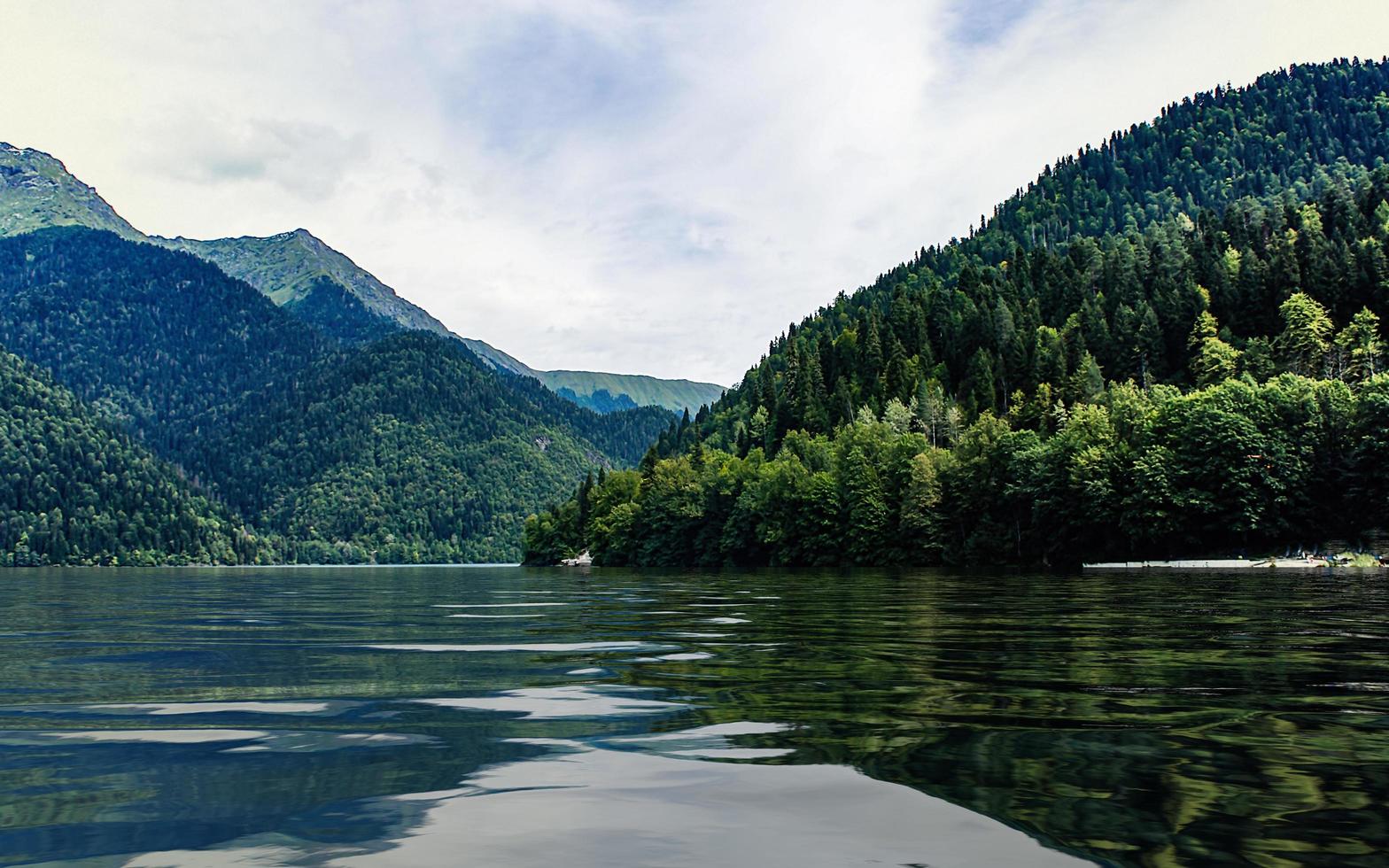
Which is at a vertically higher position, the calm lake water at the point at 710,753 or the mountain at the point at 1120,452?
the mountain at the point at 1120,452

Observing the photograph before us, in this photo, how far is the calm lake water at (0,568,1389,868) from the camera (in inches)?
288

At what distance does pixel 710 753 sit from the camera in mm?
10703

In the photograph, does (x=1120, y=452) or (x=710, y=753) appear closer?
(x=710, y=753)

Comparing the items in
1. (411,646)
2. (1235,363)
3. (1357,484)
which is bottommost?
(411,646)

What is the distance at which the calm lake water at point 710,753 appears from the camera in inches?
288

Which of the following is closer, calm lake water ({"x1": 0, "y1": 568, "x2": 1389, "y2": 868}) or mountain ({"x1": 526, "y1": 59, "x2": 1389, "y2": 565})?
calm lake water ({"x1": 0, "y1": 568, "x2": 1389, "y2": 868})

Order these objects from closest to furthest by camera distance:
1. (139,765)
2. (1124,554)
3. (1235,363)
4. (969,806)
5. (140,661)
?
(969,806) < (139,765) < (140,661) < (1124,554) < (1235,363)

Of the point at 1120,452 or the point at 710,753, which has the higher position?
the point at 1120,452

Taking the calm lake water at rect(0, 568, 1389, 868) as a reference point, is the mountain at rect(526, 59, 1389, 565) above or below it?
above

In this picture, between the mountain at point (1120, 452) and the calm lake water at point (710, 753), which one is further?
the mountain at point (1120, 452)

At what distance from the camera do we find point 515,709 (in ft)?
46.5

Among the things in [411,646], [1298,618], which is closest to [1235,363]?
[1298,618]

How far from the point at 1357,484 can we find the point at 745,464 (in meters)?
99.2

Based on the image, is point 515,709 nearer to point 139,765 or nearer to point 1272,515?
point 139,765
